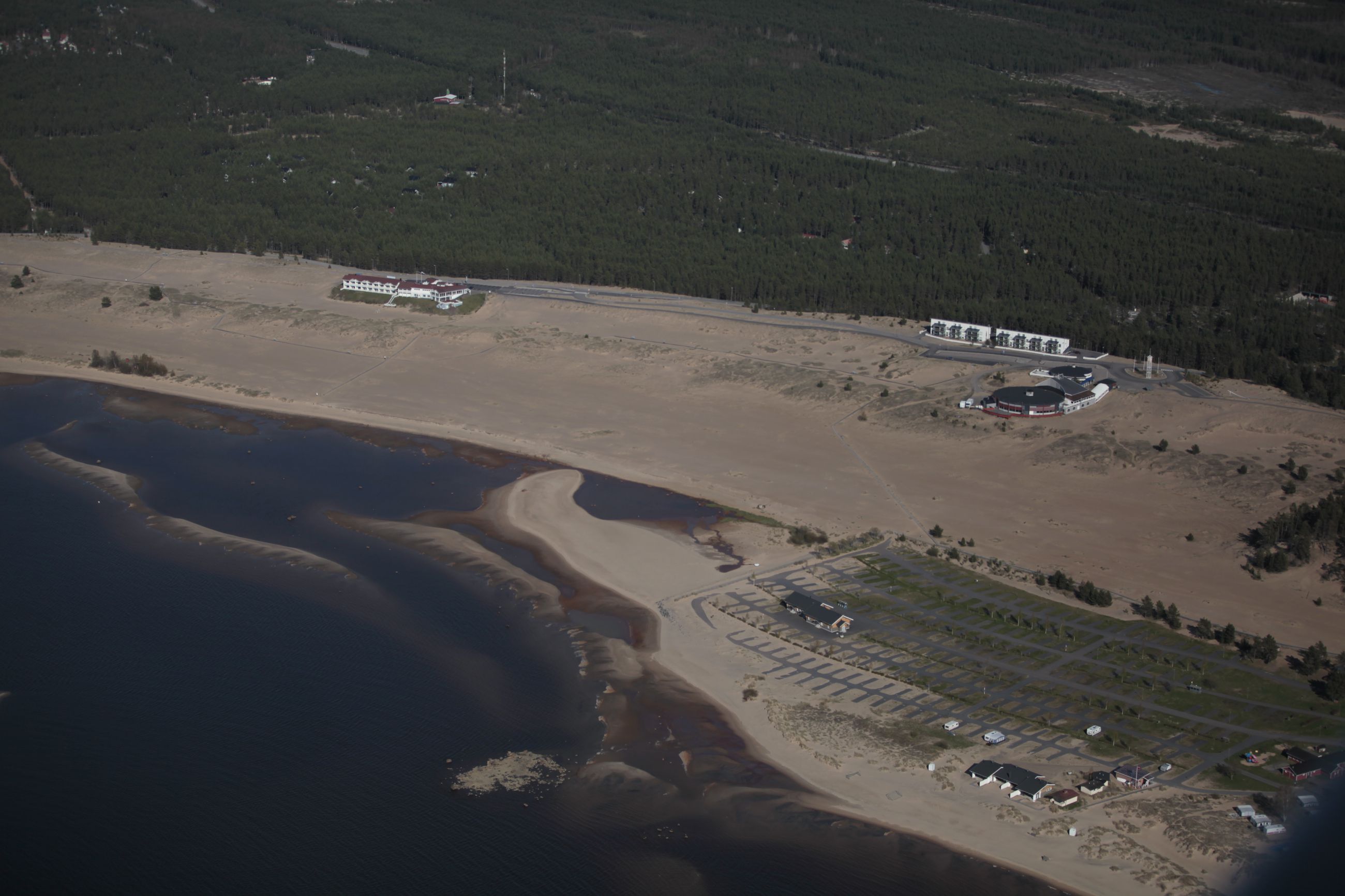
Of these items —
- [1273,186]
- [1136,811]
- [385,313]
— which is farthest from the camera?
[1273,186]

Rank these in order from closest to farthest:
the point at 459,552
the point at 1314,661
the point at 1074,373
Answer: the point at 1314,661
the point at 459,552
the point at 1074,373

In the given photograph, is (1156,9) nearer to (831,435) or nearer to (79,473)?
(831,435)

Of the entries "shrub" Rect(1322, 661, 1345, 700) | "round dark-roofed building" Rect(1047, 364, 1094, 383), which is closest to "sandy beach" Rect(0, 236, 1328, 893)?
"round dark-roofed building" Rect(1047, 364, 1094, 383)

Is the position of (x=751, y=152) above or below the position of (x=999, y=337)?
above

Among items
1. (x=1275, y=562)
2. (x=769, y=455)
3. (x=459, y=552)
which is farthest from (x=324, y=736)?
(x=1275, y=562)

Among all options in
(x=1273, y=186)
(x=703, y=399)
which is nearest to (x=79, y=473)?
(x=703, y=399)

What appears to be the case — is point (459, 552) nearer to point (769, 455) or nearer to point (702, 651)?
point (702, 651)

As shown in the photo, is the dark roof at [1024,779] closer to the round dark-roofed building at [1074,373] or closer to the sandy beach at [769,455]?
the sandy beach at [769,455]
